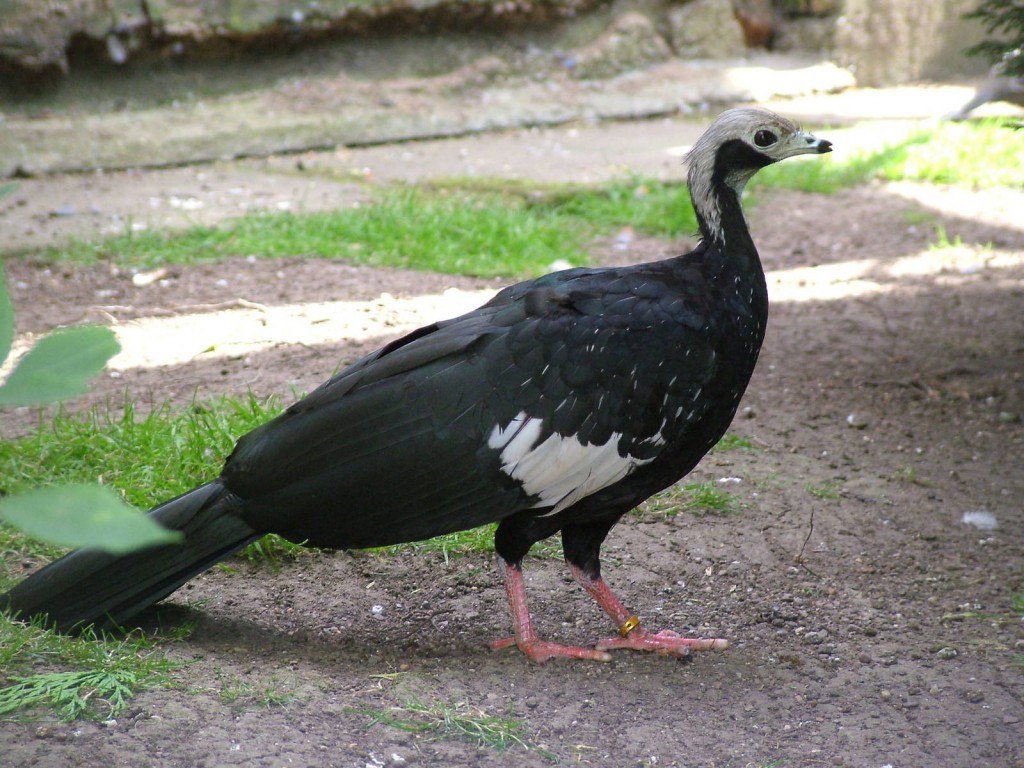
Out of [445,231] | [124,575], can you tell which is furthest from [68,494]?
[445,231]

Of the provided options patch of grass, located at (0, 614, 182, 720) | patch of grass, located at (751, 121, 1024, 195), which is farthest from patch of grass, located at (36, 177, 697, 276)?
patch of grass, located at (0, 614, 182, 720)

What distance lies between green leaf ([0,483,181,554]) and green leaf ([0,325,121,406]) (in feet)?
0.46

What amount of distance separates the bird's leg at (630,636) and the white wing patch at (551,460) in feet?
1.26

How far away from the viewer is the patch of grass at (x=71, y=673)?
2.49 meters

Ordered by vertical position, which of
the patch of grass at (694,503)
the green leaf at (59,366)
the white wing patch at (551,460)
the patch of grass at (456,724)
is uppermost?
the green leaf at (59,366)

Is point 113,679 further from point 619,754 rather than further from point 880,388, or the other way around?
point 880,388

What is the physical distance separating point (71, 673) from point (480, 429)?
3.75ft

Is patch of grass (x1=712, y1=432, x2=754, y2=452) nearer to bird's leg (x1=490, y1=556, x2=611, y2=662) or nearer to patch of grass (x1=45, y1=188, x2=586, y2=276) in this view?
bird's leg (x1=490, y1=556, x2=611, y2=662)

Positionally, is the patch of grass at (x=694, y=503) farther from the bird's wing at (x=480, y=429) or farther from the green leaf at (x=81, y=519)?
the green leaf at (x=81, y=519)

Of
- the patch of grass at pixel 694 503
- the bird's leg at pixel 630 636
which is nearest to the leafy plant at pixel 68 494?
the bird's leg at pixel 630 636

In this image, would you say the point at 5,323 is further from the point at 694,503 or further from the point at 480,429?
the point at 694,503

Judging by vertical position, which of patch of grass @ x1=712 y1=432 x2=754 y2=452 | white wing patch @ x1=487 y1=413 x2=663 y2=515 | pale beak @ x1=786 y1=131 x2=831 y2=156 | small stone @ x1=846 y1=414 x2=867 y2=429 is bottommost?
small stone @ x1=846 y1=414 x2=867 y2=429

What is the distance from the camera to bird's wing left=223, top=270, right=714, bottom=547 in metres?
2.94

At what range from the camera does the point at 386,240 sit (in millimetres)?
6281
